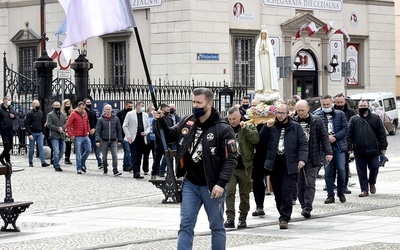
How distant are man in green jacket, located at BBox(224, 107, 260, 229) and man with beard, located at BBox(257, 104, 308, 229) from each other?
0.76 feet

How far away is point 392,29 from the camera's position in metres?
51.2

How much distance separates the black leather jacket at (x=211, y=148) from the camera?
424 inches

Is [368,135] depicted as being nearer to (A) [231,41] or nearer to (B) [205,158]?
(B) [205,158]

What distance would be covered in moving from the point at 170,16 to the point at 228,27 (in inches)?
95.5

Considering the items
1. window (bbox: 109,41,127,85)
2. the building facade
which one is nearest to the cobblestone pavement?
the building facade

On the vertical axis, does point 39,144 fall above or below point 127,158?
above

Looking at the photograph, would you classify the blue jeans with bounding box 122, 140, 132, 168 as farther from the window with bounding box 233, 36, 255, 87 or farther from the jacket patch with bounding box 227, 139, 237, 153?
the window with bounding box 233, 36, 255, 87

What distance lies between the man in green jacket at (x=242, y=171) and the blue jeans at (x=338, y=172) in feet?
9.96

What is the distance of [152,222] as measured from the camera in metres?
15.9

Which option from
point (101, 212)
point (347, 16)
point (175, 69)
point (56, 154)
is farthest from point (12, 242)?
point (347, 16)

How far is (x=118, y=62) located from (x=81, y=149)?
18.2 metres

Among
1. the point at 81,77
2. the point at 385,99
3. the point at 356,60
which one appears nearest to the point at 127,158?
the point at 81,77

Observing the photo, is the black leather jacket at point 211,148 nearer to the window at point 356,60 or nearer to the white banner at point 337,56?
the white banner at point 337,56

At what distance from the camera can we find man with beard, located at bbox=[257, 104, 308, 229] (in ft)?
50.0
